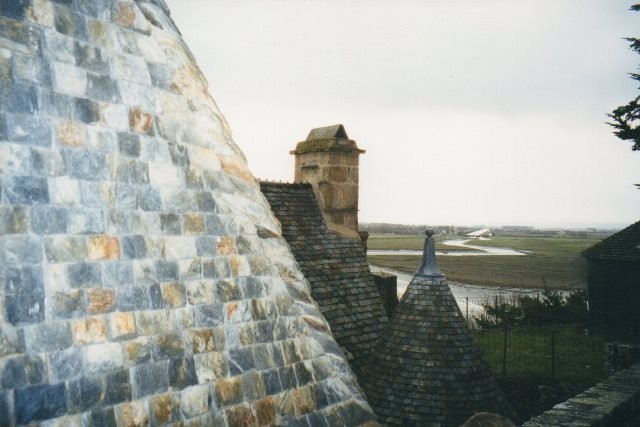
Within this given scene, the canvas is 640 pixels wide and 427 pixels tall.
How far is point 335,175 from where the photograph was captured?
39.8 ft

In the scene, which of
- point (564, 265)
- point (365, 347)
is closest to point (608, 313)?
point (365, 347)

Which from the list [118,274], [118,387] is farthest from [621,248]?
[118,387]

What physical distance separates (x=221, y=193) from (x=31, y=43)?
1656 millimetres

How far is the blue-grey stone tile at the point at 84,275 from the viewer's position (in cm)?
302

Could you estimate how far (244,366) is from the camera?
3631 mm

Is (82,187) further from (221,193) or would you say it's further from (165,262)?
(221,193)

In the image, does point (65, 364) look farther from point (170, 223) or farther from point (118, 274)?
point (170, 223)

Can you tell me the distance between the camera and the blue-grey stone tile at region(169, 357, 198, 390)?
324 centimetres

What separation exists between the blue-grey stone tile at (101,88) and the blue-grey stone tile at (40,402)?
1.92m

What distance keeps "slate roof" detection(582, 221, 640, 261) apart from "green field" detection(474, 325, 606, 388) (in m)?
3.73

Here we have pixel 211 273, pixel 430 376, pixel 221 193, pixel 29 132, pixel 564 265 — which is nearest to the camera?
pixel 29 132

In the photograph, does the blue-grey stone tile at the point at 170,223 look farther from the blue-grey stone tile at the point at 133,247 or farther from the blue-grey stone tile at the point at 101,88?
the blue-grey stone tile at the point at 101,88

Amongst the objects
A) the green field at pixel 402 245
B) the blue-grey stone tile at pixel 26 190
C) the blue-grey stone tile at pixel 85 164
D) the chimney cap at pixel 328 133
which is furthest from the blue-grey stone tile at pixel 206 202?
the green field at pixel 402 245

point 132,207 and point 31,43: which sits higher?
point 31,43
